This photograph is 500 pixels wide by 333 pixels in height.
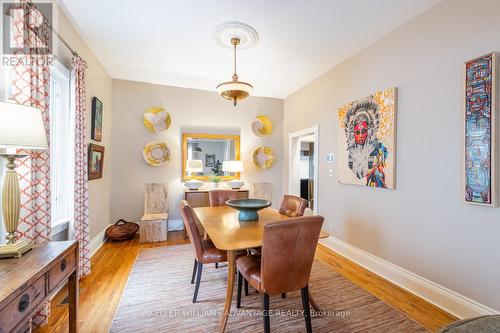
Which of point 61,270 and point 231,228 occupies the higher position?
point 231,228

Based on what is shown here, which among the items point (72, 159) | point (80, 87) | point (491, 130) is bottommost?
point (72, 159)

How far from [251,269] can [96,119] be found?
3103mm

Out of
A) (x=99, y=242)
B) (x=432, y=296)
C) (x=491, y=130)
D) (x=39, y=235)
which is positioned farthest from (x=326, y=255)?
(x=99, y=242)

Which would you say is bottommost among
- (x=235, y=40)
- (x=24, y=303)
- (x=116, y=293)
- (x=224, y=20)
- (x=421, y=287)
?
(x=116, y=293)

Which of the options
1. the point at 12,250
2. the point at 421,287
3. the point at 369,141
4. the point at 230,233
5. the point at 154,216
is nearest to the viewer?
the point at 12,250

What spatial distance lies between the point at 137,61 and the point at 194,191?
92.4 inches

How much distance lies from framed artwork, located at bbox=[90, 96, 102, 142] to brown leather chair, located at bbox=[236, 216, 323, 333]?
308 cm

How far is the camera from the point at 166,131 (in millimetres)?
4480

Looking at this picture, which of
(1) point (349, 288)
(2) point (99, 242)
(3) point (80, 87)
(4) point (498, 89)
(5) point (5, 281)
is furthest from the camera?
(2) point (99, 242)

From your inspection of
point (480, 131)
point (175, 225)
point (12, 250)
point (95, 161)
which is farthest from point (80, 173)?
point (480, 131)

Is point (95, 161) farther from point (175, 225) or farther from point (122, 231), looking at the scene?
point (175, 225)

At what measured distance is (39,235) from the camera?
1.80m

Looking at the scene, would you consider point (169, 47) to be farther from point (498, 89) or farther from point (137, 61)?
point (498, 89)

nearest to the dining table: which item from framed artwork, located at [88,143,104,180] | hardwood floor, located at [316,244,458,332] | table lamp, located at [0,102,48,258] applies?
hardwood floor, located at [316,244,458,332]
